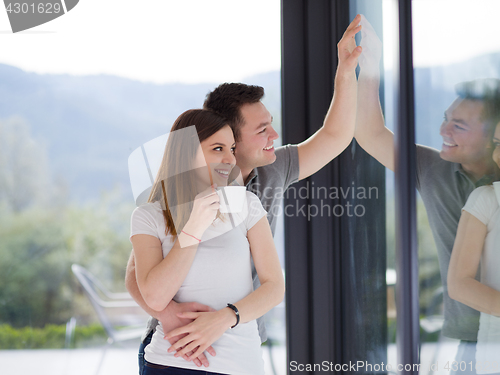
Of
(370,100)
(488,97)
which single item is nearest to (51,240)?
(370,100)

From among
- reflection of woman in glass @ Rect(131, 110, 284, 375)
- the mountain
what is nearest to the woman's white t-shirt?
reflection of woman in glass @ Rect(131, 110, 284, 375)

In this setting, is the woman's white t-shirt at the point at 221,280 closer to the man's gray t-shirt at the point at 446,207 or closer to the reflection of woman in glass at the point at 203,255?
the reflection of woman in glass at the point at 203,255

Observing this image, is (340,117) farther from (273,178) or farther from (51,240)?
(51,240)

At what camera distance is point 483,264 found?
721 millimetres

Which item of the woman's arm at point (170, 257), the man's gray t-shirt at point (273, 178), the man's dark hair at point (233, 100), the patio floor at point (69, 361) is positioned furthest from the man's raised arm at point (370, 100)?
the patio floor at point (69, 361)

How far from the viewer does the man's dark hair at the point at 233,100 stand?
132 cm

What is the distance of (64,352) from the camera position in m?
1.68

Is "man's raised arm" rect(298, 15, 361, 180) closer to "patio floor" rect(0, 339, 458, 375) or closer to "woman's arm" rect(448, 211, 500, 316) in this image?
"woman's arm" rect(448, 211, 500, 316)

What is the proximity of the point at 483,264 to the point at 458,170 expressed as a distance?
0.59 feet

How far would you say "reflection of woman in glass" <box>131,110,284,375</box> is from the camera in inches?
38.0

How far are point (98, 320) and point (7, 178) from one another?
702 millimetres

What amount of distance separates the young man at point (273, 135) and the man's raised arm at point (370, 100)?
0.10ft

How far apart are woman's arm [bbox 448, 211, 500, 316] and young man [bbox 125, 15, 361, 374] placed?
61cm

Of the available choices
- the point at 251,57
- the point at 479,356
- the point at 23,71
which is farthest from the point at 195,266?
the point at 23,71
